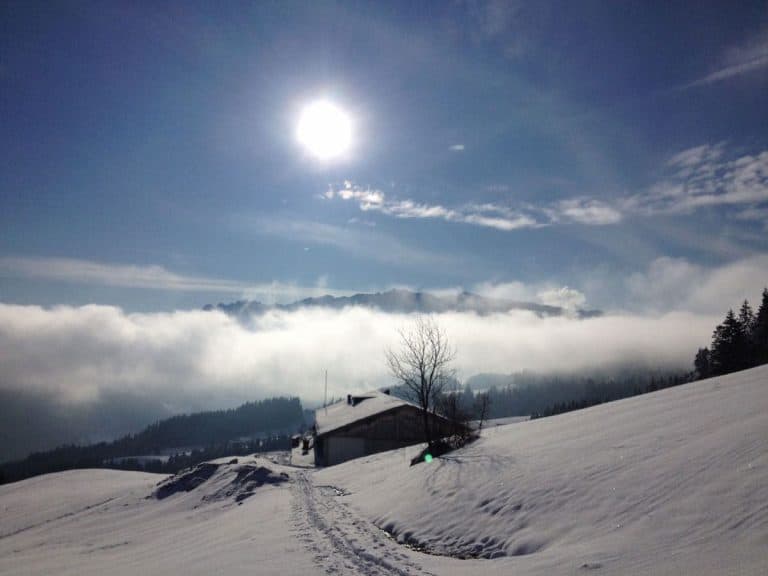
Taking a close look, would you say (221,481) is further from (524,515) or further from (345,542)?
(524,515)

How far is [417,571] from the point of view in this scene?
9836 millimetres

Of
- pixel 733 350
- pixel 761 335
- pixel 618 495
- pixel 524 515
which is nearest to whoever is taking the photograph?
pixel 618 495

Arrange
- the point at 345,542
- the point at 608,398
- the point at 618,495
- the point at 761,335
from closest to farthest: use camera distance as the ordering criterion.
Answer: the point at 618,495 < the point at 345,542 < the point at 761,335 < the point at 608,398

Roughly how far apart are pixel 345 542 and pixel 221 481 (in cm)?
1833

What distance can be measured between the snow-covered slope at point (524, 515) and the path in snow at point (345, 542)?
82mm

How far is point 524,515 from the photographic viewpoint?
11.8m

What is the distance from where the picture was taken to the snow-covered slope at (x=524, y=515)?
27.8ft

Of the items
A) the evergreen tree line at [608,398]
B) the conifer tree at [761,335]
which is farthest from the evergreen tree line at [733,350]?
the evergreen tree line at [608,398]

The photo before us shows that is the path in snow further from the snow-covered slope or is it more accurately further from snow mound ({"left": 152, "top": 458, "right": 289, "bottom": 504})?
snow mound ({"left": 152, "top": 458, "right": 289, "bottom": 504})

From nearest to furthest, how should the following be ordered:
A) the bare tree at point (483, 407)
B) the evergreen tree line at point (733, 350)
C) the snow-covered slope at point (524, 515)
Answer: the snow-covered slope at point (524, 515)
the bare tree at point (483, 407)
the evergreen tree line at point (733, 350)

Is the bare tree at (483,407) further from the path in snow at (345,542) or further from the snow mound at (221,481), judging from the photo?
the path in snow at (345,542)

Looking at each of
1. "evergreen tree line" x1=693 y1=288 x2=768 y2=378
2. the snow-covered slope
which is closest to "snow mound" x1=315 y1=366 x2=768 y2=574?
the snow-covered slope

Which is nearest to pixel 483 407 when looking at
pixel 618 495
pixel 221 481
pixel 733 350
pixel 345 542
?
pixel 221 481

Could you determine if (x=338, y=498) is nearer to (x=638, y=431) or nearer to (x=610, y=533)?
(x=638, y=431)
